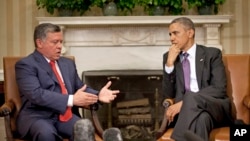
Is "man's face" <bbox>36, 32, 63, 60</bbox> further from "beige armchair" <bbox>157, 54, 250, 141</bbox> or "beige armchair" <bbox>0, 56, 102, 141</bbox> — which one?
"beige armchair" <bbox>157, 54, 250, 141</bbox>

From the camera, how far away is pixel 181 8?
4.70 meters

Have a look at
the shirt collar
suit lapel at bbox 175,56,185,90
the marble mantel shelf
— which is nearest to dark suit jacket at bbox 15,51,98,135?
suit lapel at bbox 175,56,185,90

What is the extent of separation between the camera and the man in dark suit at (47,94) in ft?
9.71

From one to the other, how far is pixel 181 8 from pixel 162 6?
19 centimetres

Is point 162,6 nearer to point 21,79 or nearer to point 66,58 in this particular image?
point 66,58

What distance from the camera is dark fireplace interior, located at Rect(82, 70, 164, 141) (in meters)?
4.73

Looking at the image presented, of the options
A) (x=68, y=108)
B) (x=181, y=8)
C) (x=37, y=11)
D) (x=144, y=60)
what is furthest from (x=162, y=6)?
(x=68, y=108)

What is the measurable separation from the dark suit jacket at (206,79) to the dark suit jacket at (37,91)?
27.6 inches

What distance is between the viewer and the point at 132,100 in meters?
4.81

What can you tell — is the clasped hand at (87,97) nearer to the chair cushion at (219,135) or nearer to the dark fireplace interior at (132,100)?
the chair cushion at (219,135)

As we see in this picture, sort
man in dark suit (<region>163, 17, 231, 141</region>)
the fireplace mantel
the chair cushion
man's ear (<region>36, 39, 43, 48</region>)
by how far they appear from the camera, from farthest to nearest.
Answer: the fireplace mantel, man's ear (<region>36, 39, 43, 48</region>), man in dark suit (<region>163, 17, 231, 141</region>), the chair cushion

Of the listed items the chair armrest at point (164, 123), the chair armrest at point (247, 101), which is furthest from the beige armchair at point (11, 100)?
the chair armrest at point (247, 101)

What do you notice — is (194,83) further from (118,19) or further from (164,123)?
(118,19)

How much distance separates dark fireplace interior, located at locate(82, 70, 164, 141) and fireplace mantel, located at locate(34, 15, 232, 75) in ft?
0.44
